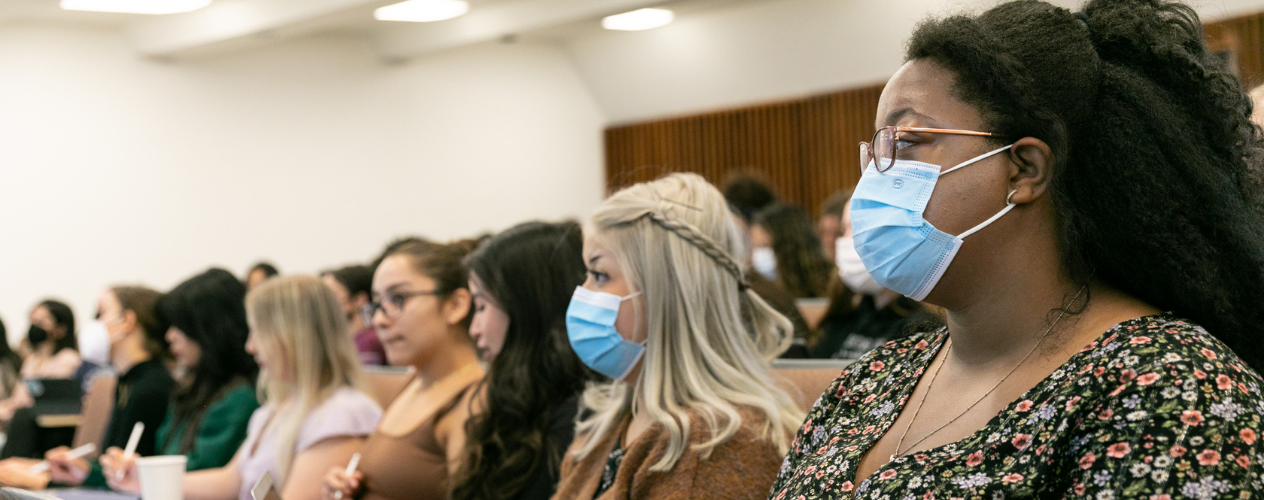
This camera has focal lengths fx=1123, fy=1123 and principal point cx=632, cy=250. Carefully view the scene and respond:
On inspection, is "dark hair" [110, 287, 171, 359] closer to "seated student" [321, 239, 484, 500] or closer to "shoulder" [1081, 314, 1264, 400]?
"seated student" [321, 239, 484, 500]

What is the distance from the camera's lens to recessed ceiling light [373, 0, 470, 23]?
342 inches

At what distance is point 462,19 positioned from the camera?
932 centimetres

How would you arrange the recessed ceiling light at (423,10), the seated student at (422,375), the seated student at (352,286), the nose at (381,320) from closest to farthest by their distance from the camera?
the seated student at (422,375) → the nose at (381,320) → the seated student at (352,286) → the recessed ceiling light at (423,10)

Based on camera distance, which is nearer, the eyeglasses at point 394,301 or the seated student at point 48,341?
the eyeglasses at point 394,301

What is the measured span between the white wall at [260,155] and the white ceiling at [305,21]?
221mm

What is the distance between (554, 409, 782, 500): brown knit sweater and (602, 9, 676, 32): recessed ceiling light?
7830 mm

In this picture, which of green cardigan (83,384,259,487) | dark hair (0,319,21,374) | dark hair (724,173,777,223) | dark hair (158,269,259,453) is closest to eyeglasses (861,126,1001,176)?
green cardigan (83,384,259,487)

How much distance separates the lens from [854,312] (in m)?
3.82

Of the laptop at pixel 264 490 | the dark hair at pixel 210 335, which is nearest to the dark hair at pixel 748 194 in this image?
the dark hair at pixel 210 335

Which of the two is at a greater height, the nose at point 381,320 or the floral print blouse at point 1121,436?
the floral print blouse at point 1121,436

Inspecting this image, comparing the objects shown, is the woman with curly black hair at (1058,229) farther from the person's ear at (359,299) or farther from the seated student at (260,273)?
the seated student at (260,273)

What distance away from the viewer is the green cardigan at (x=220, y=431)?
11.3 feet

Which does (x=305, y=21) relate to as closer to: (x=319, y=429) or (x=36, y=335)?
(x=36, y=335)

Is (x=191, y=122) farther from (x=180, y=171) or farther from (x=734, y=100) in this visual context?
(x=734, y=100)
